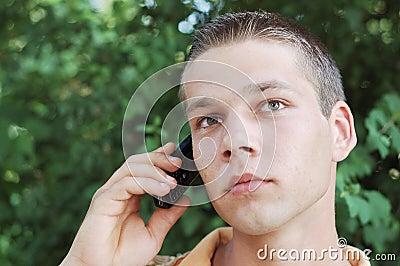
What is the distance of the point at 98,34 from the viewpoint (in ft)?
8.25

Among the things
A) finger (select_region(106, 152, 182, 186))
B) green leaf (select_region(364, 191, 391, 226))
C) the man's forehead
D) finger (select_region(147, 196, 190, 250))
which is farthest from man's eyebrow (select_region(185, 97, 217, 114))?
green leaf (select_region(364, 191, 391, 226))

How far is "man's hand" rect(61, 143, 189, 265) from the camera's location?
1345mm

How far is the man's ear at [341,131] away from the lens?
133cm

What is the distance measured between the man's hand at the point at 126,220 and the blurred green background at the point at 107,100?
0.49m

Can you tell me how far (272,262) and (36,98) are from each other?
5.17ft

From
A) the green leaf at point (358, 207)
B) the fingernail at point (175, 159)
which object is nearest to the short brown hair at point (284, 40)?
the fingernail at point (175, 159)

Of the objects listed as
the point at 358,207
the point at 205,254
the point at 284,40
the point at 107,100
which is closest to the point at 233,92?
the point at 284,40

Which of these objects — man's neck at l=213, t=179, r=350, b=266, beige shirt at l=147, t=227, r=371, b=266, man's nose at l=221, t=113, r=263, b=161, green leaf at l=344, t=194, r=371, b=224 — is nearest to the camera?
man's nose at l=221, t=113, r=263, b=161

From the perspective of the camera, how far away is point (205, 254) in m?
1.47

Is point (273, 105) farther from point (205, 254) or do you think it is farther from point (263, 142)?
point (205, 254)

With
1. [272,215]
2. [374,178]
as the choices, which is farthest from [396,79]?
[272,215]

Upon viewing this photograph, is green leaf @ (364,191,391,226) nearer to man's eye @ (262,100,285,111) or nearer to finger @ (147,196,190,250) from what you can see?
finger @ (147,196,190,250)

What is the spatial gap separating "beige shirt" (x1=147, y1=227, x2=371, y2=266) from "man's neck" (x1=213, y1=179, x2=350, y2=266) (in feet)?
0.25

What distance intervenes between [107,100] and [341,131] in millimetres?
1208
